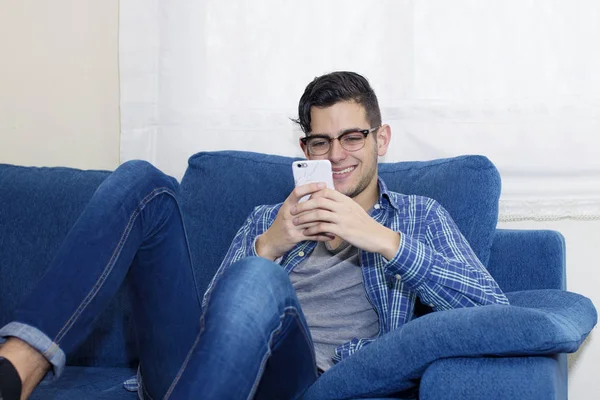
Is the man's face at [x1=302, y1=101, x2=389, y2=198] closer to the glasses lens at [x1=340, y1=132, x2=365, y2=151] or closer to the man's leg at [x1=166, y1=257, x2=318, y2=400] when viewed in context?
the glasses lens at [x1=340, y1=132, x2=365, y2=151]

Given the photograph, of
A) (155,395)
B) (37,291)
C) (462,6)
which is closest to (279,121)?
(462,6)

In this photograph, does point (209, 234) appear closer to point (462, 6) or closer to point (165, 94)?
point (165, 94)

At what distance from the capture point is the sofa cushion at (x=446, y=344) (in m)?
1.35

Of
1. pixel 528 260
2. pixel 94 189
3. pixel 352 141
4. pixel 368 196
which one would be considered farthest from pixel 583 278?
pixel 94 189

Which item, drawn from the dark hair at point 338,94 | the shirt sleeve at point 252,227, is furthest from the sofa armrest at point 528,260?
the shirt sleeve at point 252,227

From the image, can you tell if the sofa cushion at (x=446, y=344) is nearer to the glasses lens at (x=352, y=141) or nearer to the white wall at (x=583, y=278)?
the glasses lens at (x=352, y=141)

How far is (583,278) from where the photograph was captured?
89.9 inches

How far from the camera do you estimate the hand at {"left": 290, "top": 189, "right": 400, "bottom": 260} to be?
1.61 metres

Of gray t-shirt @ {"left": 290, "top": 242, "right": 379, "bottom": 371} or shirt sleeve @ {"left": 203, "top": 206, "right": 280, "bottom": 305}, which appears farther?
shirt sleeve @ {"left": 203, "top": 206, "right": 280, "bottom": 305}

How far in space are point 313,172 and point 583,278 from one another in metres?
0.98

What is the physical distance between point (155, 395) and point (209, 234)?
0.65 metres

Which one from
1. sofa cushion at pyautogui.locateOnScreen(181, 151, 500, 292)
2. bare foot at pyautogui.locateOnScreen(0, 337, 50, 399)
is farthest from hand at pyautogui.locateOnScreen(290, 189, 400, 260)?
bare foot at pyautogui.locateOnScreen(0, 337, 50, 399)

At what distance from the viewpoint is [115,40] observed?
266cm

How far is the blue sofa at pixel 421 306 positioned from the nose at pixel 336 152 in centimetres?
26
